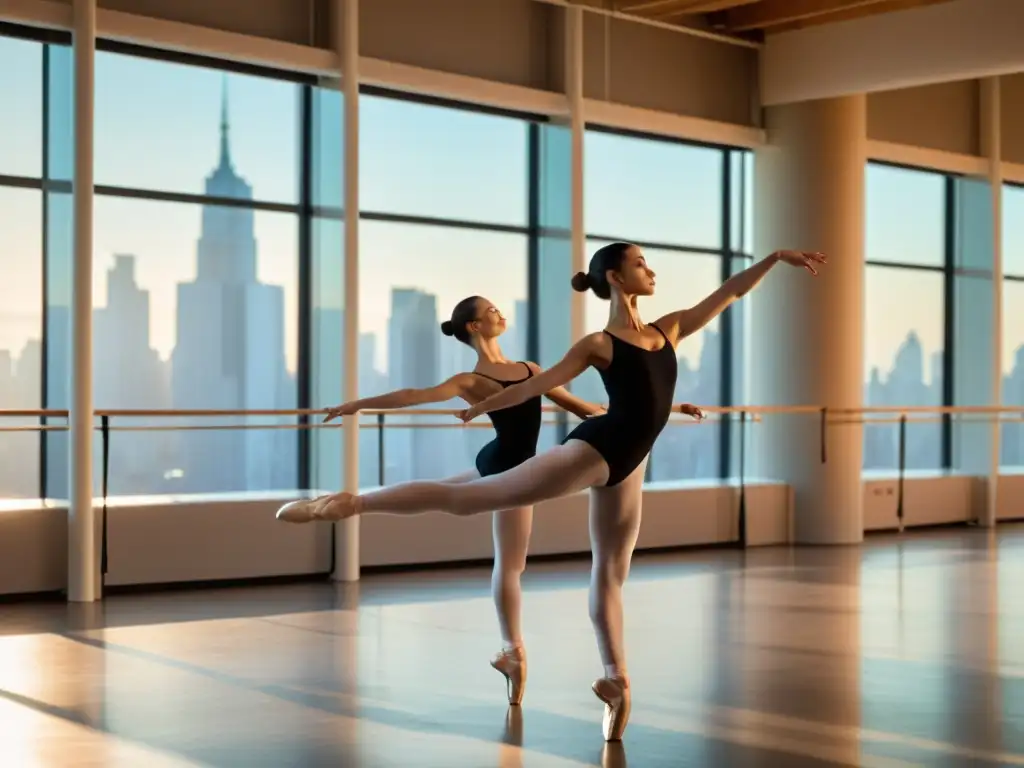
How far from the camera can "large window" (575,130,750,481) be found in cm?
1015

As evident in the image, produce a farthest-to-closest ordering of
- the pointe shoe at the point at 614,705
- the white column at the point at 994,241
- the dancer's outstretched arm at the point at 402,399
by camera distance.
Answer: the white column at the point at 994,241, the dancer's outstretched arm at the point at 402,399, the pointe shoe at the point at 614,705

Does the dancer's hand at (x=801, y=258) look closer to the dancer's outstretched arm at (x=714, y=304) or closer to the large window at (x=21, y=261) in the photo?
the dancer's outstretched arm at (x=714, y=304)

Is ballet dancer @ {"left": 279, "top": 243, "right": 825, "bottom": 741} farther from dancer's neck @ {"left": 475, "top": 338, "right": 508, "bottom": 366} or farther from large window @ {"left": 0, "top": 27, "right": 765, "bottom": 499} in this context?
large window @ {"left": 0, "top": 27, "right": 765, "bottom": 499}

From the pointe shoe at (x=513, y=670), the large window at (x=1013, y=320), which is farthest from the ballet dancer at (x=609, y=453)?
the large window at (x=1013, y=320)

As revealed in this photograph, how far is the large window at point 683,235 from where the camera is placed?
1015cm

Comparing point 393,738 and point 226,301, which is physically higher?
point 226,301

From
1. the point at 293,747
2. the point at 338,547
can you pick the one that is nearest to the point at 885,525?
the point at 338,547

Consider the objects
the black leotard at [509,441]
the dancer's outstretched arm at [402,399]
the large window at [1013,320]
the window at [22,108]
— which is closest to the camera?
the dancer's outstretched arm at [402,399]

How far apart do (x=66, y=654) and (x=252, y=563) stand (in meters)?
2.41

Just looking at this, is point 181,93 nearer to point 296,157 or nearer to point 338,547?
point 296,157

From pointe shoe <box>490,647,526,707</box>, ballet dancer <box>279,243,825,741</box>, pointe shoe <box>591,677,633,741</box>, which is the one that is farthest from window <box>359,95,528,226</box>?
pointe shoe <box>591,677,633,741</box>

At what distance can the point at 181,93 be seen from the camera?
819 centimetres

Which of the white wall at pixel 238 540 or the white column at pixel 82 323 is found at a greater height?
the white column at pixel 82 323

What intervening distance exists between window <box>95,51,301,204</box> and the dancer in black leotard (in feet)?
12.7
